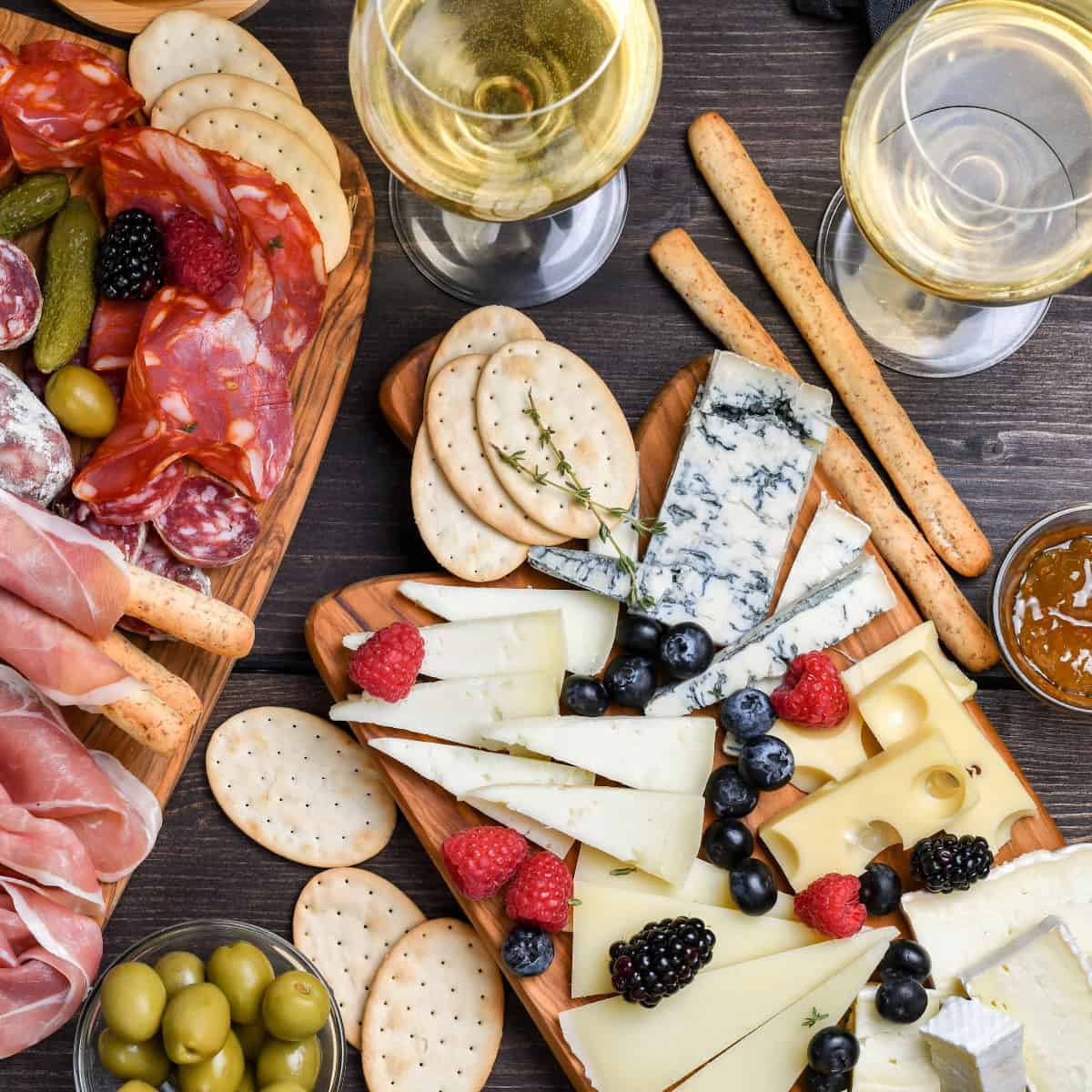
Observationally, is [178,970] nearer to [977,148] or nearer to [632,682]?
[632,682]

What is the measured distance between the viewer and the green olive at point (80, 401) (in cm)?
177

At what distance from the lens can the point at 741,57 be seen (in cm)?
203

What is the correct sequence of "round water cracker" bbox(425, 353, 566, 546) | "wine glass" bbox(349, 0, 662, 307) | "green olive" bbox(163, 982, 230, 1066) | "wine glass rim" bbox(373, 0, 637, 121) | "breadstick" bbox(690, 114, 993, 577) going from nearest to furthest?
"wine glass rim" bbox(373, 0, 637, 121)
"wine glass" bbox(349, 0, 662, 307)
"green olive" bbox(163, 982, 230, 1066)
"round water cracker" bbox(425, 353, 566, 546)
"breadstick" bbox(690, 114, 993, 577)

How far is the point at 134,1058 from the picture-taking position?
1720 mm

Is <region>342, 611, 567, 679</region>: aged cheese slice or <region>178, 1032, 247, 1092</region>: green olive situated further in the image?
<region>342, 611, 567, 679</region>: aged cheese slice

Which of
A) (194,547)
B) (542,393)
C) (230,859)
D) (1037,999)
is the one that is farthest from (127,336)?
(1037,999)

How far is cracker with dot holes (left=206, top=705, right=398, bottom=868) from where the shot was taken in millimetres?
1918

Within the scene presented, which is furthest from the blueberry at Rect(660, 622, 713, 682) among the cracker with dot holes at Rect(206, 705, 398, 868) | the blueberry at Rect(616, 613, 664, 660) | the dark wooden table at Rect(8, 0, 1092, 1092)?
the cracker with dot holes at Rect(206, 705, 398, 868)

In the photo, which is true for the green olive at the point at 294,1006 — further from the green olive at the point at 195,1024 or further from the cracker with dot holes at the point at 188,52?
the cracker with dot holes at the point at 188,52

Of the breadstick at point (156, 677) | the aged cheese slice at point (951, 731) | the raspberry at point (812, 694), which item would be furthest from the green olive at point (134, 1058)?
the aged cheese slice at point (951, 731)

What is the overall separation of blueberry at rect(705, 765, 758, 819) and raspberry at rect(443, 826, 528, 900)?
0.93ft

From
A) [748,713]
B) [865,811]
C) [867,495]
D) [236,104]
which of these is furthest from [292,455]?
[865,811]

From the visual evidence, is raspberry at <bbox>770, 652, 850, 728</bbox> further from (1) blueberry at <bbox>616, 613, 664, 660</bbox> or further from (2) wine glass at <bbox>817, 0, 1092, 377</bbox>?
(2) wine glass at <bbox>817, 0, 1092, 377</bbox>

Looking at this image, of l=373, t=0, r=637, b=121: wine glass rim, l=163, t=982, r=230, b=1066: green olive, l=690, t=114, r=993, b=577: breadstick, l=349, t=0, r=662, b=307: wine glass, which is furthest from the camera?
l=690, t=114, r=993, b=577: breadstick
